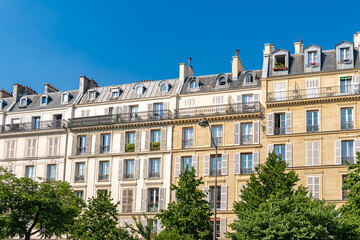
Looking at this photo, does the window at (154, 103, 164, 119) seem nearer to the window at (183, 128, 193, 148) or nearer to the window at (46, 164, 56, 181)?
the window at (183, 128, 193, 148)

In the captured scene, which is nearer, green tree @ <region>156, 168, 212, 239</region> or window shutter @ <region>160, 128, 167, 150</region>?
green tree @ <region>156, 168, 212, 239</region>

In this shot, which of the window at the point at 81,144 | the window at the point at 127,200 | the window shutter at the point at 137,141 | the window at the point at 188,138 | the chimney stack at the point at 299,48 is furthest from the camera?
the window at the point at 81,144

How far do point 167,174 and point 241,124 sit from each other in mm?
6948

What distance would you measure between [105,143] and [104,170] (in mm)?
2353

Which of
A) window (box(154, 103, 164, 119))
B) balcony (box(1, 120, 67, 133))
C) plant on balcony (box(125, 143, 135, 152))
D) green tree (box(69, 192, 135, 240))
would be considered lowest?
green tree (box(69, 192, 135, 240))

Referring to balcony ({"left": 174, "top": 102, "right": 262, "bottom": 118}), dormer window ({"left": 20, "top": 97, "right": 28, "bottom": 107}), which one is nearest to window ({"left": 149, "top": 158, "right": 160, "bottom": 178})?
balcony ({"left": 174, "top": 102, "right": 262, "bottom": 118})

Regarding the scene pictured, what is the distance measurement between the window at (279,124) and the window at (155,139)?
9533 millimetres

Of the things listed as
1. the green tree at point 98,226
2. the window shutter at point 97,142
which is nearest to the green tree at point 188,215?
the green tree at point 98,226

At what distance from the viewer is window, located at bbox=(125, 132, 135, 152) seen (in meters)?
49.2

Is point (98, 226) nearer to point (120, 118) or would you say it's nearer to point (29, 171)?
point (120, 118)

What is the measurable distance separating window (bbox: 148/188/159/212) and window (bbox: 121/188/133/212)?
1594 millimetres

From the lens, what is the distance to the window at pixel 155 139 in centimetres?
4841

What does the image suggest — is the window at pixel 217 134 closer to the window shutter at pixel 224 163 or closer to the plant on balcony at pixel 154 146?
the window shutter at pixel 224 163

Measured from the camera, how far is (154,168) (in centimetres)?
4794
